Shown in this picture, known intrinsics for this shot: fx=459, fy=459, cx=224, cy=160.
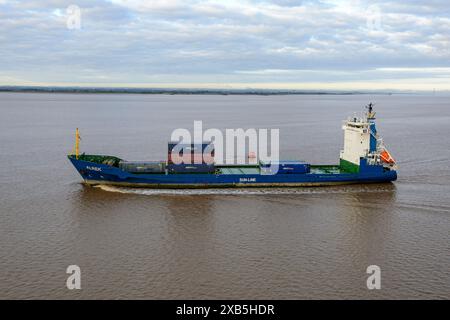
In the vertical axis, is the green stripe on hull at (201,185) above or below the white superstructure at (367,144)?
below

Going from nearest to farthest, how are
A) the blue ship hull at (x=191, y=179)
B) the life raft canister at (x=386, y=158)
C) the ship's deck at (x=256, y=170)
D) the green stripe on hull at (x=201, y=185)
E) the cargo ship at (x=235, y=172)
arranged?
the blue ship hull at (x=191, y=179), the cargo ship at (x=235, y=172), the green stripe on hull at (x=201, y=185), the life raft canister at (x=386, y=158), the ship's deck at (x=256, y=170)

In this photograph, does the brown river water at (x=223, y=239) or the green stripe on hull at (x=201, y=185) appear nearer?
the brown river water at (x=223, y=239)

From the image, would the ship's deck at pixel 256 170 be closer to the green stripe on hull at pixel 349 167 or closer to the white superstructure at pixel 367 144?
the green stripe on hull at pixel 349 167

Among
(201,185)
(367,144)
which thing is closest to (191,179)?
(201,185)

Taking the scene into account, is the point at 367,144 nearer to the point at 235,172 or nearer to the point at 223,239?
the point at 235,172

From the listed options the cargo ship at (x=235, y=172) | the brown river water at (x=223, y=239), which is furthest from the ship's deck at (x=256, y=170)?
Result: the brown river water at (x=223, y=239)

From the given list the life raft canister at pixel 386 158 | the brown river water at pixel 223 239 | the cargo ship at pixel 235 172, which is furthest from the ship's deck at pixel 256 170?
the life raft canister at pixel 386 158

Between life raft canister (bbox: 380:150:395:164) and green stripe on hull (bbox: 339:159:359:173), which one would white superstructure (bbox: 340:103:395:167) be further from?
green stripe on hull (bbox: 339:159:359:173)

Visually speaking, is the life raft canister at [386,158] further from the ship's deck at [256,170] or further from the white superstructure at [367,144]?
the ship's deck at [256,170]

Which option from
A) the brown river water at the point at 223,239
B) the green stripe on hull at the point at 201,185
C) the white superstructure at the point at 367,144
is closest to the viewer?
the brown river water at the point at 223,239

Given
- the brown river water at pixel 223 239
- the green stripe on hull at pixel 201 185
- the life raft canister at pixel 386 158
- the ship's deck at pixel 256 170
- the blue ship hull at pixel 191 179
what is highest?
the life raft canister at pixel 386 158
